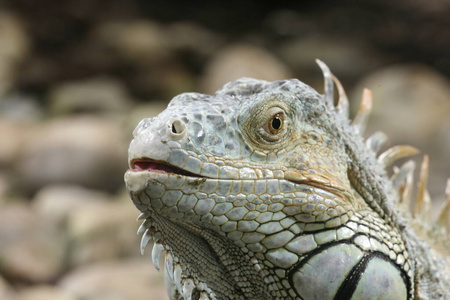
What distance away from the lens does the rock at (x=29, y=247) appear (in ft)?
23.2

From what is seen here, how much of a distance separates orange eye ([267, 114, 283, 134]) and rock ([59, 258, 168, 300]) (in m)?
3.81

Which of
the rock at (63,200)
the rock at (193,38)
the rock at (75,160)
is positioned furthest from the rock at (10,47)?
the rock at (63,200)

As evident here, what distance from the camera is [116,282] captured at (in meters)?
5.94

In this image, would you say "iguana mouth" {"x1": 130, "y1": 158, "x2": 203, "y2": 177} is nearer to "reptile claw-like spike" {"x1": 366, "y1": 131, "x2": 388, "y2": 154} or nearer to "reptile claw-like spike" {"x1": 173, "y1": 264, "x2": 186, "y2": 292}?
"reptile claw-like spike" {"x1": 173, "y1": 264, "x2": 186, "y2": 292}

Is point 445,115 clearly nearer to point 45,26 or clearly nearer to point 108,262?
point 108,262

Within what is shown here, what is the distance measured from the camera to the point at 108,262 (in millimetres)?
7020

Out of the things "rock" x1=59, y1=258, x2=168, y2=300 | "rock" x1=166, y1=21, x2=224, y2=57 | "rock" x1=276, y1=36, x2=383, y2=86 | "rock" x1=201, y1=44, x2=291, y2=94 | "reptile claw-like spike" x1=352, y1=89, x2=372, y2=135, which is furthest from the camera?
"rock" x1=166, y1=21, x2=224, y2=57

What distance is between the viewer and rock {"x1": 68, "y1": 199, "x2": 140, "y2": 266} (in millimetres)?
7266

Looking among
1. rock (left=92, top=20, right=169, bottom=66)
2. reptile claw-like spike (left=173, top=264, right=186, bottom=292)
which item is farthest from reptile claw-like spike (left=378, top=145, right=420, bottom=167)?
rock (left=92, top=20, right=169, bottom=66)

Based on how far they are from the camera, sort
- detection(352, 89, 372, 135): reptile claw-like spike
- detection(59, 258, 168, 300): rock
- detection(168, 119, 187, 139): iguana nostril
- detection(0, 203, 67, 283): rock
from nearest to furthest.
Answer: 1. detection(168, 119, 187, 139): iguana nostril
2. detection(352, 89, 372, 135): reptile claw-like spike
3. detection(59, 258, 168, 300): rock
4. detection(0, 203, 67, 283): rock

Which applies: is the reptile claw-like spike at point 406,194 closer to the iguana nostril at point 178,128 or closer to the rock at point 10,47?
the iguana nostril at point 178,128

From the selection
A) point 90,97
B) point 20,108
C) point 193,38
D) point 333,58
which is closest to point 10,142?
point 90,97

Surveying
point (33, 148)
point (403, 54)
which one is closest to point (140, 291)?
point (33, 148)

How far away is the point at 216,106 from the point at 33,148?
8.24 metres
